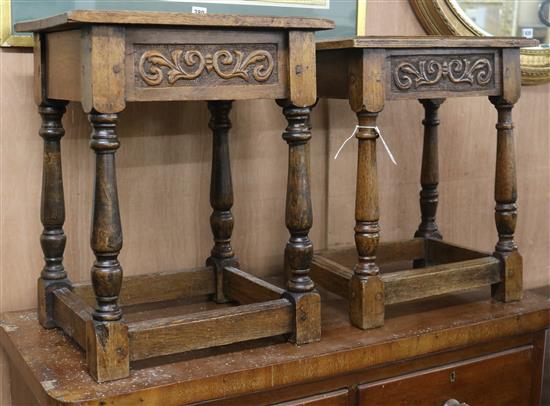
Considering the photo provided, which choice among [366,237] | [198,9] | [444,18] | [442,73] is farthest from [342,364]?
[444,18]

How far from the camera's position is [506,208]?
6.16 ft

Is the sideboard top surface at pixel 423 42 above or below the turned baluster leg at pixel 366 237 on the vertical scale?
above

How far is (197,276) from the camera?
6.14ft

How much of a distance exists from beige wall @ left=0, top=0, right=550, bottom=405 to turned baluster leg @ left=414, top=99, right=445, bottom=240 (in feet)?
0.46

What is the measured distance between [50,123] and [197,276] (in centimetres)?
45

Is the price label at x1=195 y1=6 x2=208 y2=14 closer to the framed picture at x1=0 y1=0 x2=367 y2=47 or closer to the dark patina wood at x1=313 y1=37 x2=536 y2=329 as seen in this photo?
the framed picture at x1=0 y1=0 x2=367 y2=47

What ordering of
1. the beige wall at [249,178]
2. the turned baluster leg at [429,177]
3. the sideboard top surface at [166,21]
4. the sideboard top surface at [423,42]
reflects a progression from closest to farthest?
the sideboard top surface at [166,21] < the sideboard top surface at [423,42] < the beige wall at [249,178] < the turned baluster leg at [429,177]

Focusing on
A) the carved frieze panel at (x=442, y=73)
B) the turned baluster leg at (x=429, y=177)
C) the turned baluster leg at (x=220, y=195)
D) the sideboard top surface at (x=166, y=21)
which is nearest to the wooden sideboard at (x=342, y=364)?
the turned baluster leg at (x=220, y=195)

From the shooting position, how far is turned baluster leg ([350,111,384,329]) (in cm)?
165

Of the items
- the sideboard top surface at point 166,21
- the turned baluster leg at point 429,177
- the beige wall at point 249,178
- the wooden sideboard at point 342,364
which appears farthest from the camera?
the turned baluster leg at point 429,177

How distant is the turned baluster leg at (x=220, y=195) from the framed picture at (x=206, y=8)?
8.7 inches

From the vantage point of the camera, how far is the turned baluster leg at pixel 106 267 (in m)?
A: 1.38

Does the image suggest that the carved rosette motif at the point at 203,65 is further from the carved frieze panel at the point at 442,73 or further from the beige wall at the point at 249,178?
the beige wall at the point at 249,178

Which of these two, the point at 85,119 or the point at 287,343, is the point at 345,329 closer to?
the point at 287,343
